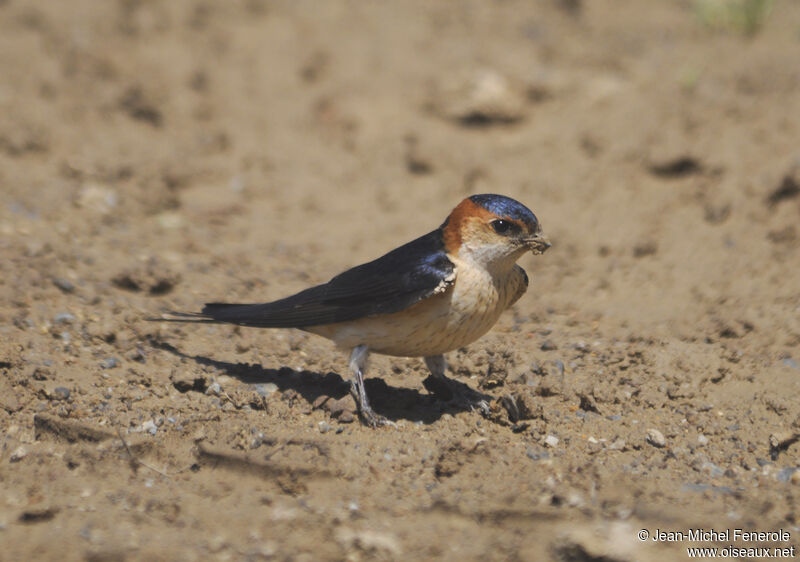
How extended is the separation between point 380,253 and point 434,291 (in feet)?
10.6

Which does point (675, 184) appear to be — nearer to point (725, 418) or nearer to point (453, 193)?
point (453, 193)

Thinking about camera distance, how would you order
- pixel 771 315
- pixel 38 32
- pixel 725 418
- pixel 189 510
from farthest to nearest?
pixel 38 32 < pixel 771 315 < pixel 725 418 < pixel 189 510

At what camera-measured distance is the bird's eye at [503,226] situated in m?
4.54

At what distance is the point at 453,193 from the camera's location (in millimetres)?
8461

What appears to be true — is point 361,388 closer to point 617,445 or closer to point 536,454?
point 536,454

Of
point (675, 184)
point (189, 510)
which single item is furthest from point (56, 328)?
point (675, 184)

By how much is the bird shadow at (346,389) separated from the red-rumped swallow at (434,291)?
0.94 ft

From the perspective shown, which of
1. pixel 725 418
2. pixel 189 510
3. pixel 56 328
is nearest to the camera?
pixel 189 510

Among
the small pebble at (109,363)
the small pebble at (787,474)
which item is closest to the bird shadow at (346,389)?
the small pebble at (109,363)

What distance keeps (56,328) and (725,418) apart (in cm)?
392

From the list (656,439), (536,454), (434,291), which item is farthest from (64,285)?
(656,439)

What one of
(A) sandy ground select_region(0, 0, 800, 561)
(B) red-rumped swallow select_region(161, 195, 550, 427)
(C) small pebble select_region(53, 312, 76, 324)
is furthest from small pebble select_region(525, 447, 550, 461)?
(C) small pebble select_region(53, 312, 76, 324)

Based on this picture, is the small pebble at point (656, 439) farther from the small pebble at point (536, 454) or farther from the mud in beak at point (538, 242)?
the mud in beak at point (538, 242)

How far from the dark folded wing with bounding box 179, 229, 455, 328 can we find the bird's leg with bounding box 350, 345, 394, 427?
0.67ft
